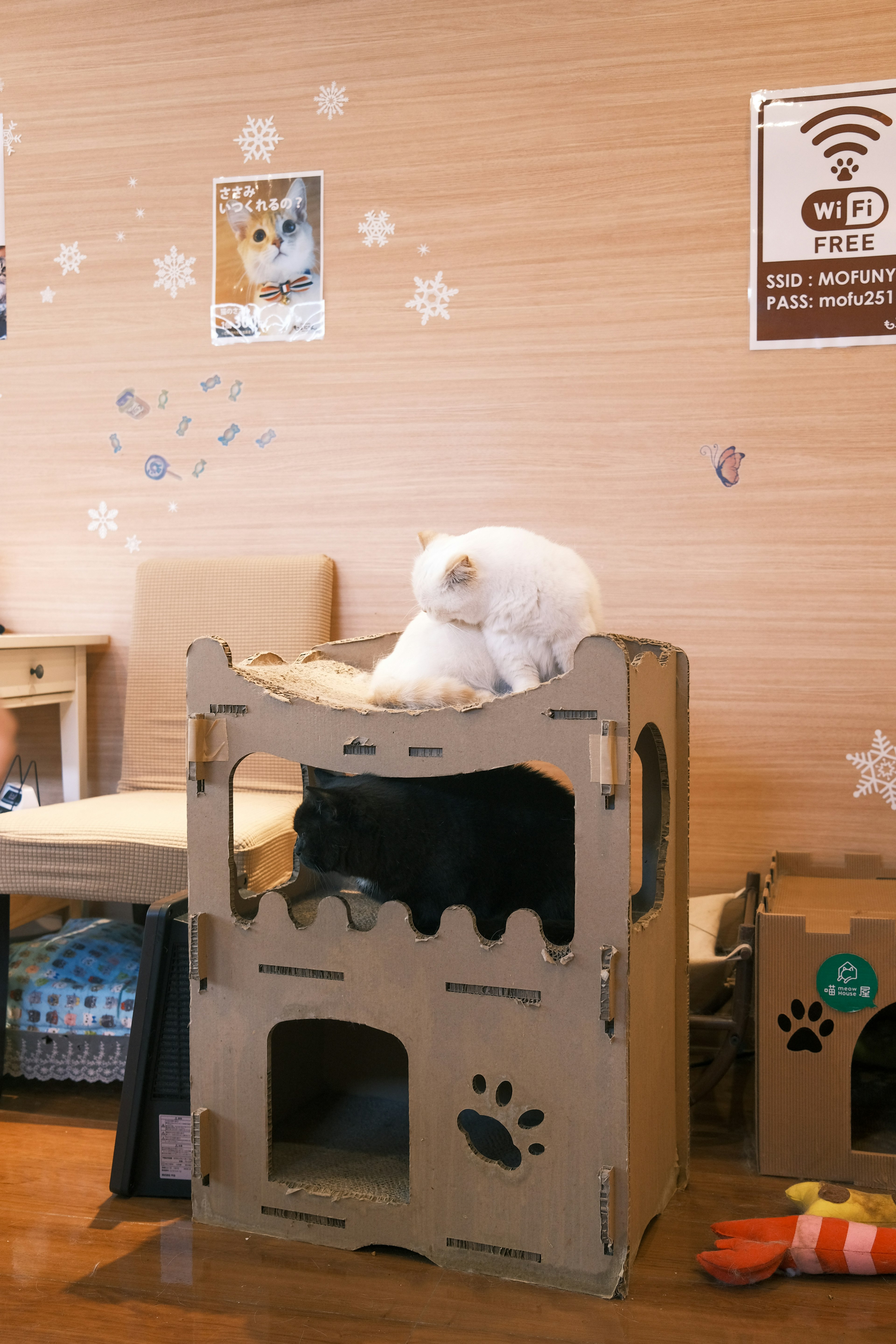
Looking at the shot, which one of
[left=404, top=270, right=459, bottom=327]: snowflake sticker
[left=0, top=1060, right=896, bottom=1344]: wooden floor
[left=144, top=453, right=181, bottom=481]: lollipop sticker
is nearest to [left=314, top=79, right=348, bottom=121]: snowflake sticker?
[left=404, top=270, right=459, bottom=327]: snowflake sticker

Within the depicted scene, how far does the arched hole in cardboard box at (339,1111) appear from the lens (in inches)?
49.1

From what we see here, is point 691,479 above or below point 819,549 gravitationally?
above

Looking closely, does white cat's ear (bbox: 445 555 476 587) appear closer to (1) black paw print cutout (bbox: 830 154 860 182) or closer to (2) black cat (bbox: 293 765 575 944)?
(2) black cat (bbox: 293 765 575 944)

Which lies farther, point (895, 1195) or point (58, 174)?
point (58, 174)

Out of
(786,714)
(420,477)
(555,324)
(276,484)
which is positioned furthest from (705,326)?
(276,484)

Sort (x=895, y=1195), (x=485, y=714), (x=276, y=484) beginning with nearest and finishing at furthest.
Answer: (x=485, y=714) → (x=895, y=1195) → (x=276, y=484)

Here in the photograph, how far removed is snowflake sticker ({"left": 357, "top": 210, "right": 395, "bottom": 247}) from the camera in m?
2.04

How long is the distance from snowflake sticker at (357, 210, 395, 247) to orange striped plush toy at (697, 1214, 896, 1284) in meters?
1.81

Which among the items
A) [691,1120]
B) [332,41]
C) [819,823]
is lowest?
[691,1120]

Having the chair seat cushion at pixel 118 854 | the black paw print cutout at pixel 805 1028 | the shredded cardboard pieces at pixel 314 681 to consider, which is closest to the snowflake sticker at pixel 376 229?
the shredded cardboard pieces at pixel 314 681

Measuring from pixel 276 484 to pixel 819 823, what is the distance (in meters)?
1.27

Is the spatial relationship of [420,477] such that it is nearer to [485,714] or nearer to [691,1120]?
[485,714]

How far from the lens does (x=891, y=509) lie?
6.07 ft

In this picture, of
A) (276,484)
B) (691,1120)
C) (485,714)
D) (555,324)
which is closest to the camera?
(485,714)
